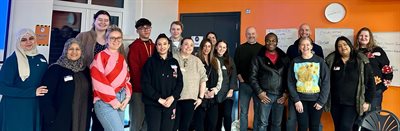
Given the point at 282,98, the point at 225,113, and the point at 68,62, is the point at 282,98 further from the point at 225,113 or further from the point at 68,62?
the point at 68,62

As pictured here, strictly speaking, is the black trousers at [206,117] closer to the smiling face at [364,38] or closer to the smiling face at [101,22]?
the smiling face at [101,22]

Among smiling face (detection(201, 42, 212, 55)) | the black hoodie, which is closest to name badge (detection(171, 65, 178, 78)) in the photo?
the black hoodie

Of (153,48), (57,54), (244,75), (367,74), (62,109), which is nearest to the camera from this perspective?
(62,109)

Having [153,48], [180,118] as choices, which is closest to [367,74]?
[180,118]

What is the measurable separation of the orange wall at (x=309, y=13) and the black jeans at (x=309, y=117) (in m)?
1.15

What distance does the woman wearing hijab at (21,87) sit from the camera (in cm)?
236

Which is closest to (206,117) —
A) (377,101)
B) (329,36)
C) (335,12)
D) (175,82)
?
(175,82)

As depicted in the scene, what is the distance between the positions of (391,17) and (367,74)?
1.27 m

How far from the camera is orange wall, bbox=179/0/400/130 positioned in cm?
391

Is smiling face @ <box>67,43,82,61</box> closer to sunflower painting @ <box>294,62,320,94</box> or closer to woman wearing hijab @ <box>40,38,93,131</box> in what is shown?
woman wearing hijab @ <box>40,38,93,131</box>

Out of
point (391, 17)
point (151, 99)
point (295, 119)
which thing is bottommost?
point (295, 119)

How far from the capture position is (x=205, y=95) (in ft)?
10.6

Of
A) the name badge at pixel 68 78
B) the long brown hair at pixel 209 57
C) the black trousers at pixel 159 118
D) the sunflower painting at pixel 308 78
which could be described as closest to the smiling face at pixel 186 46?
the long brown hair at pixel 209 57

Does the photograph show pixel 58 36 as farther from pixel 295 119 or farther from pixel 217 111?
pixel 295 119
